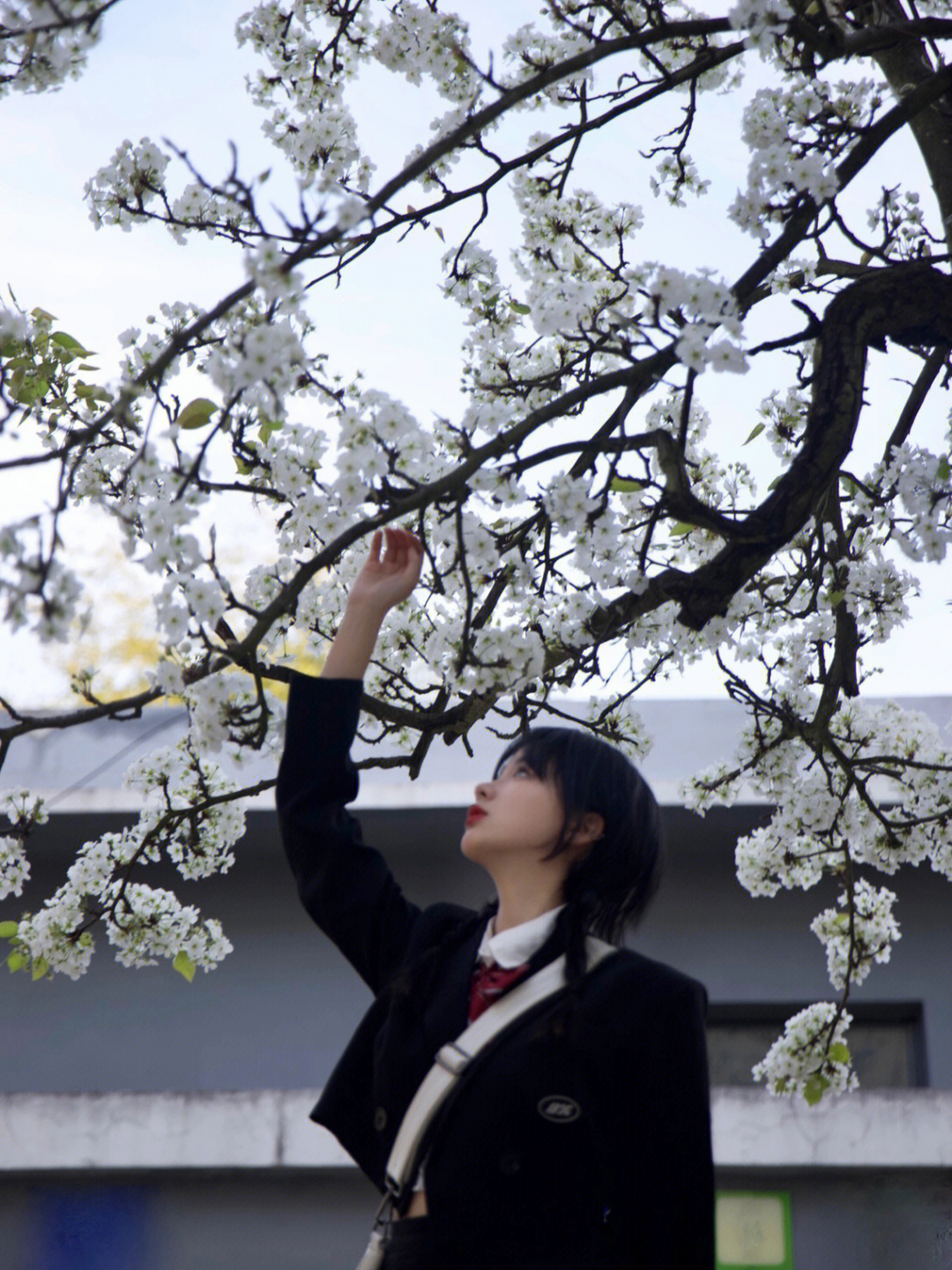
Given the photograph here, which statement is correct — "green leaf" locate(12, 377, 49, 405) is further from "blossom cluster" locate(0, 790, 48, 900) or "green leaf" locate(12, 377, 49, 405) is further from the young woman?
the young woman

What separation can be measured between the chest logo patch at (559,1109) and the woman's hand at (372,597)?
2.43 ft

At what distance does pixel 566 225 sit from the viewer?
446cm

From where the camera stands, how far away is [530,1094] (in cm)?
187

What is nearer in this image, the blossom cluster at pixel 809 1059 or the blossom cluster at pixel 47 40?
the blossom cluster at pixel 47 40

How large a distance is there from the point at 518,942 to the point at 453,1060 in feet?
0.79

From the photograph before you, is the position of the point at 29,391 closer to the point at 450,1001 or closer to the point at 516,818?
the point at 516,818

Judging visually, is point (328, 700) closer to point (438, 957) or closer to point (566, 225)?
point (438, 957)

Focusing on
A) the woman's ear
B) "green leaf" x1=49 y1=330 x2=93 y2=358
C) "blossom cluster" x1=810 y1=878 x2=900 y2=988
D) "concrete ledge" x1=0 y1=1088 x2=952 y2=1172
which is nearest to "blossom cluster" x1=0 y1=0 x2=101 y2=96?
"green leaf" x1=49 y1=330 x2=93 y2=358

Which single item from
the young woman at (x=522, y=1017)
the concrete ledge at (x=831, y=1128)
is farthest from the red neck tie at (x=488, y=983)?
the concrete ledge at (x=831, y=1128)

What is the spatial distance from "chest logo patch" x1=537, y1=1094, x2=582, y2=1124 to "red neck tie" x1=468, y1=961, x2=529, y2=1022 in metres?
0.20

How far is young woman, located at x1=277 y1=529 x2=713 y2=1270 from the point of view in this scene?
1819mm

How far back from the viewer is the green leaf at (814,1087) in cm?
419

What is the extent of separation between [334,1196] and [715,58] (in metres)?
6.52

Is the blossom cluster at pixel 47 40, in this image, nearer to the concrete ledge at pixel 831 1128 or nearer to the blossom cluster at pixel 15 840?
the blossom cluster at pixel 15 840
